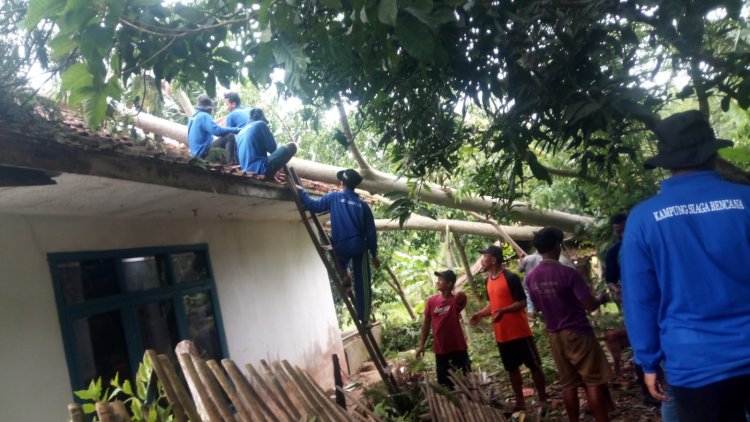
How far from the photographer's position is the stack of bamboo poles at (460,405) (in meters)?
4.81

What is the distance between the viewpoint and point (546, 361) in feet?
28.4

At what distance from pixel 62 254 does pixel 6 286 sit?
629mm

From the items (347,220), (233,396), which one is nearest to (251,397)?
(233,396)

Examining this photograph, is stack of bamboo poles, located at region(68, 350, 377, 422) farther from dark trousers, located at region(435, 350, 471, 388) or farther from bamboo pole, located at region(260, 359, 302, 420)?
dark trousers, located at region(435, 350, 471, 388)

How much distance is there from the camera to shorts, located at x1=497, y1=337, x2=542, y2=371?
254 inches

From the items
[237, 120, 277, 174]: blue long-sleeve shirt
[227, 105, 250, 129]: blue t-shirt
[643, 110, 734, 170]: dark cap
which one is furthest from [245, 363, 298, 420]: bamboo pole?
[227, 105, 250, 129]: blue t-shirt

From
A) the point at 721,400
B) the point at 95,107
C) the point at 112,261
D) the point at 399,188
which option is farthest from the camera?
the point at 399,188

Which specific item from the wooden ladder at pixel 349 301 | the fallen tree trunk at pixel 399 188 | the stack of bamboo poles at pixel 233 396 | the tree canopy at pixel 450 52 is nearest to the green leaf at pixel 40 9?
the tree canopy at pixel 450 52

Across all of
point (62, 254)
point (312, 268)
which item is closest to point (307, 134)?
point (312, 268)

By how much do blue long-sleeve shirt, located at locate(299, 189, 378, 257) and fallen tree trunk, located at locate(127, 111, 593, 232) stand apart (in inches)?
33.6

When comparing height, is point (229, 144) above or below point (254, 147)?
above

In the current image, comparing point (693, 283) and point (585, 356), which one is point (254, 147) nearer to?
point (585, 356)

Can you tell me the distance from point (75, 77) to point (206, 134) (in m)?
4.29

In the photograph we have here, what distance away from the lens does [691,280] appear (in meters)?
2.57
